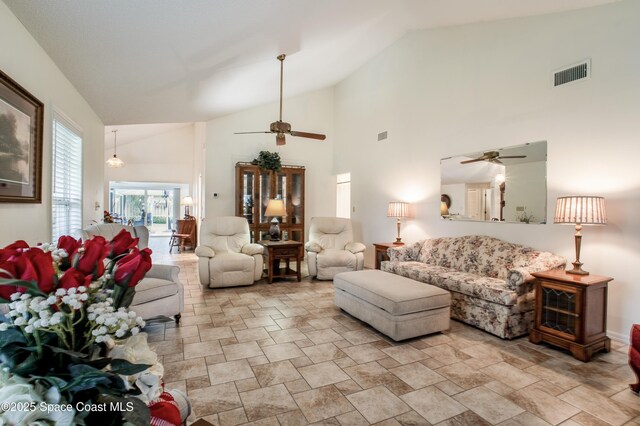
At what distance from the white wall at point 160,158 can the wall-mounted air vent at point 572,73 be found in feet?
29.8

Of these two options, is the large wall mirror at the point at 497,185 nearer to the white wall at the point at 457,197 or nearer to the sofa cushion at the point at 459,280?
the white wall at the point at 457,197

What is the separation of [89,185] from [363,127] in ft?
15.9

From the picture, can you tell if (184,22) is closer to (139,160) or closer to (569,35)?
(569,35)

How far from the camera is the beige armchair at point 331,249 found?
17.7 feet

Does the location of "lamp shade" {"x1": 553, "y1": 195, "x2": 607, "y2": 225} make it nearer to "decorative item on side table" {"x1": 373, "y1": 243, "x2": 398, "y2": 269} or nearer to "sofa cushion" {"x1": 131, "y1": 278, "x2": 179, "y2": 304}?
"decorative item on side table" {"x1": 373, "y1": 243, "x2": 398, "y2": 269}

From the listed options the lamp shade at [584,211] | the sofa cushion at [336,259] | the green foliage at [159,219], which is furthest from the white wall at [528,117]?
the green foliage at [159,219]

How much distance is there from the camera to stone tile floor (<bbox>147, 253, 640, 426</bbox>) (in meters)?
1.96

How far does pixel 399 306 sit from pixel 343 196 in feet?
16.8

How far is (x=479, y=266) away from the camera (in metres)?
3.84

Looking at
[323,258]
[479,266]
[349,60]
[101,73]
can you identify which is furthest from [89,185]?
[479,266]

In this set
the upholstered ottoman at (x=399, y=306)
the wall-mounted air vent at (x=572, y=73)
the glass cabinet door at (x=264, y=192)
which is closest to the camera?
the upholstered ottoman at (x=399, y=306)

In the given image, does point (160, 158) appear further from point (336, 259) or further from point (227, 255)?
point (336, 259)

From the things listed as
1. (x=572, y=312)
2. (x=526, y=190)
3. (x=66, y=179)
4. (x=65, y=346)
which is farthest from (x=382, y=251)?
(x=65, y=346)

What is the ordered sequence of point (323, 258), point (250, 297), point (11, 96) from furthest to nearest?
point (323, 258) → point (250, 297) → point (11, 96)
